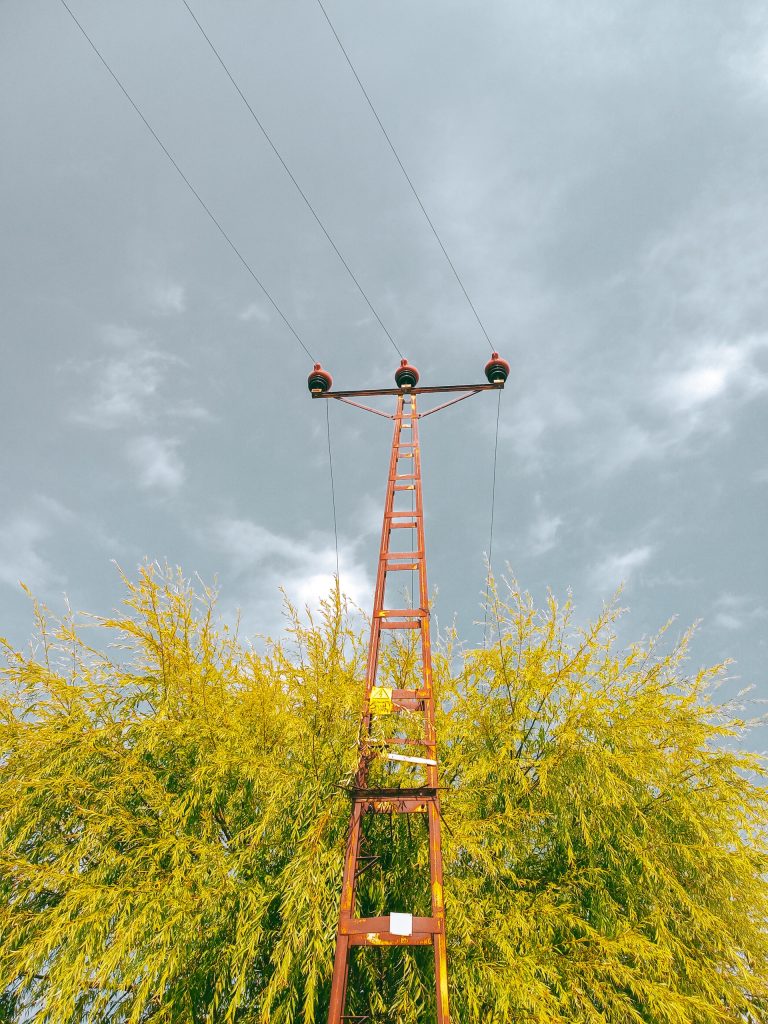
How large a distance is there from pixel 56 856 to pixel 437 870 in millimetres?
4147

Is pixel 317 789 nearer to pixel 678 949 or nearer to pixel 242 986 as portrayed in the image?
pixel 242 986

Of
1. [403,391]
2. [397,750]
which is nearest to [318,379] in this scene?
[403,391]

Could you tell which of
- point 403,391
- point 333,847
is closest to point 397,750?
point 333,847

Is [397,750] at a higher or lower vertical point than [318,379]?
lower

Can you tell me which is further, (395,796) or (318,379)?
(318,379)

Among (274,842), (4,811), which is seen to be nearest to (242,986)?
(274,842)

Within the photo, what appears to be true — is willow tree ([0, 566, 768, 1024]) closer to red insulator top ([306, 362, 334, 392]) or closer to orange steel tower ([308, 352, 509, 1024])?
orange steel tower ([308, 352, 509, 1024])

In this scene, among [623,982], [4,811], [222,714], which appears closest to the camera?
[623,982]

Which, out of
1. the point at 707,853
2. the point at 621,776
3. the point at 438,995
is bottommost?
the point at 438,995

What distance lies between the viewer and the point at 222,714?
239 inches

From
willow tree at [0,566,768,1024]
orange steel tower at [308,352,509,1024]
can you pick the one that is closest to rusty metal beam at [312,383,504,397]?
orange steel tower at [308,352,509,1024]

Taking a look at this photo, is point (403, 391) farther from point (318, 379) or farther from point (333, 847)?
point (333, 847)

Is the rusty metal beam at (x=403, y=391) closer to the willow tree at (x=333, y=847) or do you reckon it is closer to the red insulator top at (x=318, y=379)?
the red insulator top at (x=318, y=379)

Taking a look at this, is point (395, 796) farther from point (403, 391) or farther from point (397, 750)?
point (403, 391)
